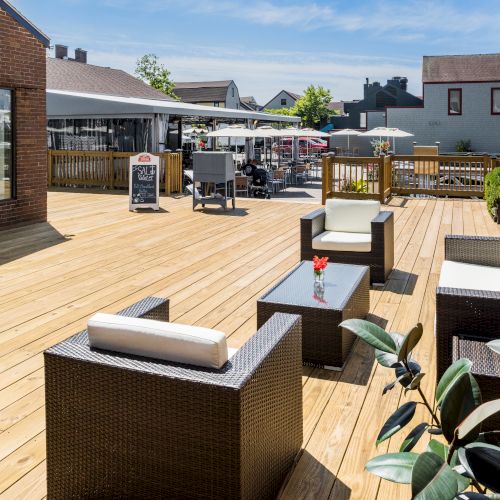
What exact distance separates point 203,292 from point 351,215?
6.00ft

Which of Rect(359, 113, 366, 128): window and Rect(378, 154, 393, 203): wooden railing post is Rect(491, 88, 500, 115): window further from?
Rect(378, 154, 393, 203): wooden railing post

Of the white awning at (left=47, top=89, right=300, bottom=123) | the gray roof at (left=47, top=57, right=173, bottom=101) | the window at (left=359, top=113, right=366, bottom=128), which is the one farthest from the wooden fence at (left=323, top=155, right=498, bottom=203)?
the window at (left=359, top=113, right=366, bottom=128)

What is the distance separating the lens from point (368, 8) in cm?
2606

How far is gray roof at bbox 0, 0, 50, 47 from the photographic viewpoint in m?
8.63

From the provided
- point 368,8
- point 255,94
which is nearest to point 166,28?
point 368,8

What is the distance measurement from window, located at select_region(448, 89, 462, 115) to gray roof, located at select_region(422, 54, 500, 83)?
0.60 meters

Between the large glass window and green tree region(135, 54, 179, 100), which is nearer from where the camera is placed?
the large glass window

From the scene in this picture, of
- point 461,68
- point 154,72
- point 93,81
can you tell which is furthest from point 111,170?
point 154,72

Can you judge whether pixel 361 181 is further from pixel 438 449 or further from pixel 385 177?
pixel 438 449

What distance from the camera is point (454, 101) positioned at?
31.9 meters

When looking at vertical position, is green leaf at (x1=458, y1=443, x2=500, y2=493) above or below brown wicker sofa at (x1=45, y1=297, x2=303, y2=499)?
above

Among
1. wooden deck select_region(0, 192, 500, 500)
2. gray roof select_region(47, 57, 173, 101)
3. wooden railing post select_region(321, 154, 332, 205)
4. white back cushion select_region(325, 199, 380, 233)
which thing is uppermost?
gray roof select_region(47, 57, 173, 101)

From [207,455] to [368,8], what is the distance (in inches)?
1070

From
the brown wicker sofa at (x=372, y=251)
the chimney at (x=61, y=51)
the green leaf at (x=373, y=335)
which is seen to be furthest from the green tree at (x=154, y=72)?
the green leaf at (x=373, y=335)
